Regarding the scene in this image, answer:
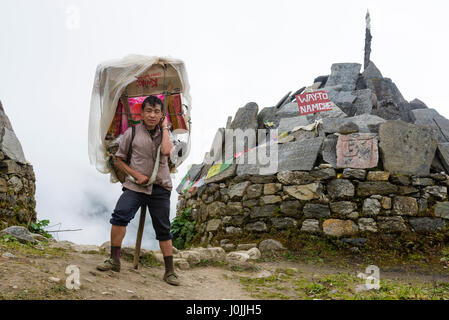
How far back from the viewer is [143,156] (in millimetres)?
3545

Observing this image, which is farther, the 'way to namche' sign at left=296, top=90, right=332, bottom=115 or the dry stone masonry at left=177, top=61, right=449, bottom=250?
the 'way to namche' sign at left=296, top=90, right=332, bottom=115

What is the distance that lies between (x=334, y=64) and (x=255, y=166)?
21.3 ft

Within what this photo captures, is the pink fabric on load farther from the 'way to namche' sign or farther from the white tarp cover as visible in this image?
the 'way to namche' sign

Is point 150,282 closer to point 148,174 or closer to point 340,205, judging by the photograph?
point 148,174

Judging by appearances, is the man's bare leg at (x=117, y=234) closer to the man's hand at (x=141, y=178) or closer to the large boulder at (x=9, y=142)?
the man's hand at (x=141, y=178)

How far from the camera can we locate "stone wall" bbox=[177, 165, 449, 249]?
6.33 meters

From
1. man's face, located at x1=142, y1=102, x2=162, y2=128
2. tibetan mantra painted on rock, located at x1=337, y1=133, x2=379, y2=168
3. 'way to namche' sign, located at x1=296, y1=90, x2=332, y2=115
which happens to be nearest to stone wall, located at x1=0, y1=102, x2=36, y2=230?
man's face, located at x1=142, y1=102, x2=162, y2=128

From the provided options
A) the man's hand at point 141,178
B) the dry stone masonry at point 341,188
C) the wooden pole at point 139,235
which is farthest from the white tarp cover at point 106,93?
the dry stone masonry at point 341,188

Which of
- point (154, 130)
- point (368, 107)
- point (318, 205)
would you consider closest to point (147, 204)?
point (154, 130)

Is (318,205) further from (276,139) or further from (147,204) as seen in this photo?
(147,204)

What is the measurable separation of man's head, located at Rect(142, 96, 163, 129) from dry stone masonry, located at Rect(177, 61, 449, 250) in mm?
3699

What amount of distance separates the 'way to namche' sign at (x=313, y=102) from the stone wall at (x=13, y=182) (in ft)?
17.6
